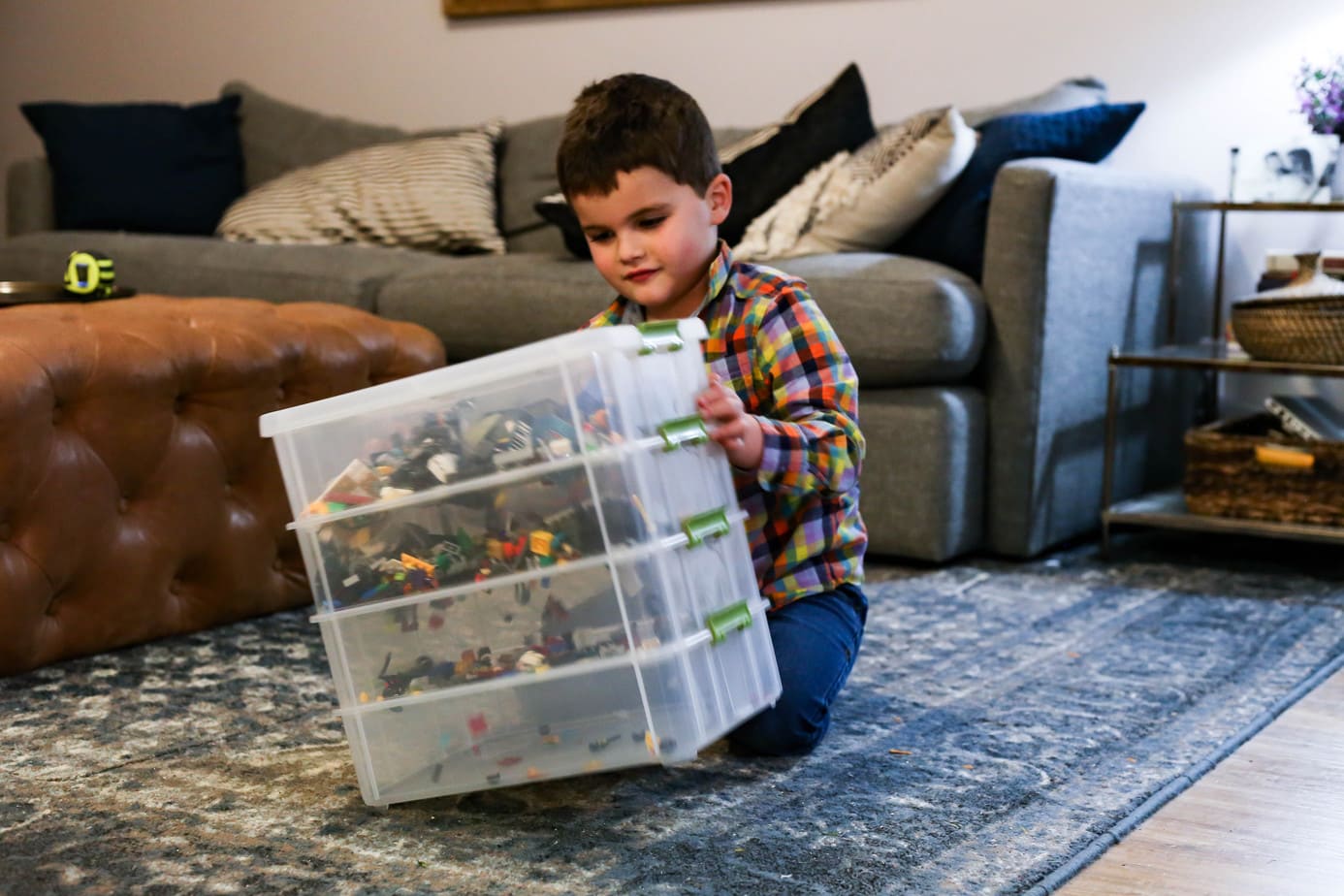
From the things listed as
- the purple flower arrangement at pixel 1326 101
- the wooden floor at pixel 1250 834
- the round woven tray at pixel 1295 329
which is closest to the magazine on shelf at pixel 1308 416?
the round woven tray at pixel 1295 329

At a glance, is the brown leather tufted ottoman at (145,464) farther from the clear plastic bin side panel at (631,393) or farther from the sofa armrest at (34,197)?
the sofa armrest at (34,197)

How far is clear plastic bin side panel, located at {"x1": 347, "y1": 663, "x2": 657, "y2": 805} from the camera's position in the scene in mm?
1211

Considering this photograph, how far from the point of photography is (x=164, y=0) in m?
4.70

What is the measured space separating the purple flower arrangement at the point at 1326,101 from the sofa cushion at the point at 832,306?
706mm

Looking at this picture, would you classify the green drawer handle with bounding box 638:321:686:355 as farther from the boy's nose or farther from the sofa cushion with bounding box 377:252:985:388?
the sofa cushion with bounding box 377:252:985:388

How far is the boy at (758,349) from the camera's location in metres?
1.42

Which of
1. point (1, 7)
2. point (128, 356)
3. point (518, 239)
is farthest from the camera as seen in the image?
point (1, 7)

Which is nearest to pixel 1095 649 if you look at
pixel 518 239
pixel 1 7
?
pixel 518 239

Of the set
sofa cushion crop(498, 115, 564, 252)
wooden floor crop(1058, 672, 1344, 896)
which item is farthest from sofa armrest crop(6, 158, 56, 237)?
wooden floor crop(1058, 672, 1344, 896)

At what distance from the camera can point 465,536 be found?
124 cm

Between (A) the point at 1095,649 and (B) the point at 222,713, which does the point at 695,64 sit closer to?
(A) the point at 1095,649

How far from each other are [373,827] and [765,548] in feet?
1.64

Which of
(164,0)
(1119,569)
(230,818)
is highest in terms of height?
(164,0)

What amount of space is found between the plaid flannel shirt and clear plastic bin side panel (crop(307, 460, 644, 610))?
0.96ft
